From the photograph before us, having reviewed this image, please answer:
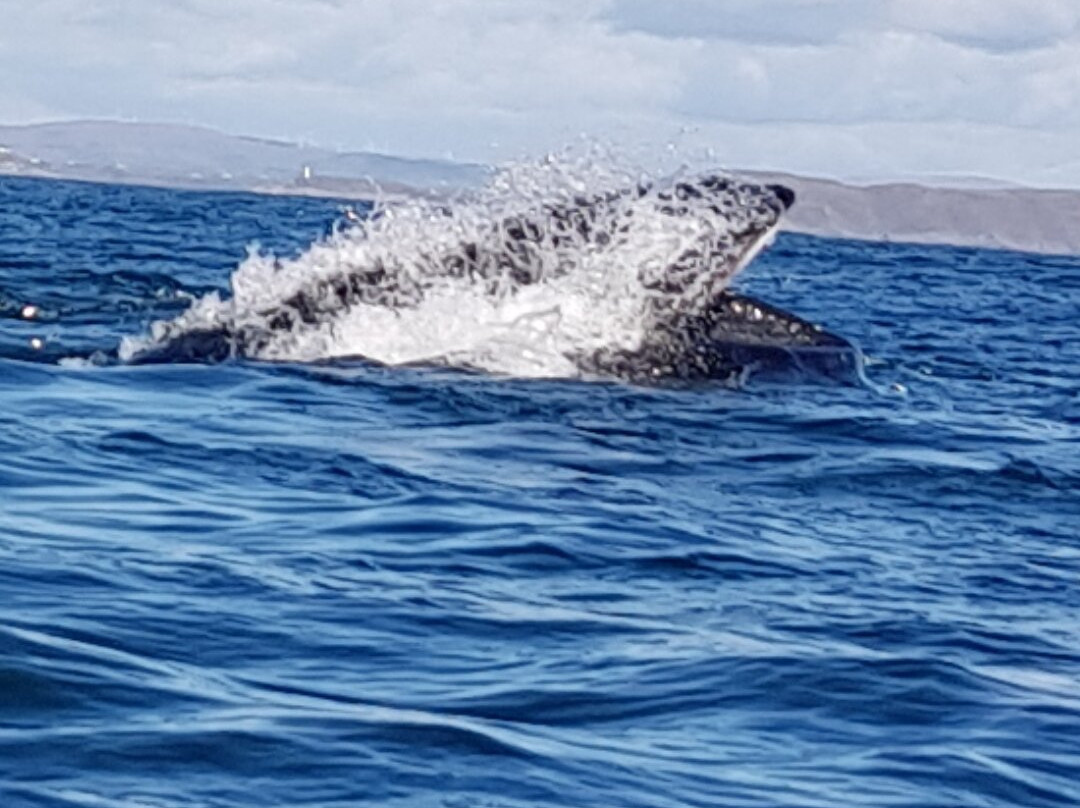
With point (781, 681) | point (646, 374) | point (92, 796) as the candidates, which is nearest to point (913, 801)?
point (781, 681)

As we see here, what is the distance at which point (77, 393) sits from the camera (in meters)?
14.4

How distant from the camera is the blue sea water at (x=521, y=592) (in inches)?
282

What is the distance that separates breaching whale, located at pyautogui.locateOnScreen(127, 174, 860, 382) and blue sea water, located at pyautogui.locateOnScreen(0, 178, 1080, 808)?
2.04ft

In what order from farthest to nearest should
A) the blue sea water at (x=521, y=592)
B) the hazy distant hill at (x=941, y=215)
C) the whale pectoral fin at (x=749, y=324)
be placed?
the hazy distant hill at (x=941, y=215) → the whale pectoral fin at (x=749, y=324) → the blue sea water at (x=521, y=592)

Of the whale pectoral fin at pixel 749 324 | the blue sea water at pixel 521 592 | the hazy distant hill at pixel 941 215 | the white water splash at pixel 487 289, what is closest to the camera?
the blue sea water at pixel 521 592

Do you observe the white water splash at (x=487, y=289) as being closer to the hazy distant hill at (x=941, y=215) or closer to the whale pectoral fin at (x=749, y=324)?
the whale pectoral fin at (x=749, y=324)

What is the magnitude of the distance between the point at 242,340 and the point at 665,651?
8437 mm

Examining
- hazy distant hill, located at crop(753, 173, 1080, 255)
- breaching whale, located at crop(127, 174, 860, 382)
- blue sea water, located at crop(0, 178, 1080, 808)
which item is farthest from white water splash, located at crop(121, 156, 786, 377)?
hazy distant hill, located at crop(753, 173, 1080, 255)

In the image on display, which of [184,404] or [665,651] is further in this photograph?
[184,404]

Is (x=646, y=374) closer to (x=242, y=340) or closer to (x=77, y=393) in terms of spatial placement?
(x=242, y=340)

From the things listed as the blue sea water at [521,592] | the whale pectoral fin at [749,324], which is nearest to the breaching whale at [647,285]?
the whale pectoral fin at [749,324]

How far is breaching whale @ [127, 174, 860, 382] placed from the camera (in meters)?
16.6

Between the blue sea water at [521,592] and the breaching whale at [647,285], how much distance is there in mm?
622

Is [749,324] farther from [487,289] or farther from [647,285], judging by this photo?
[487,289]
